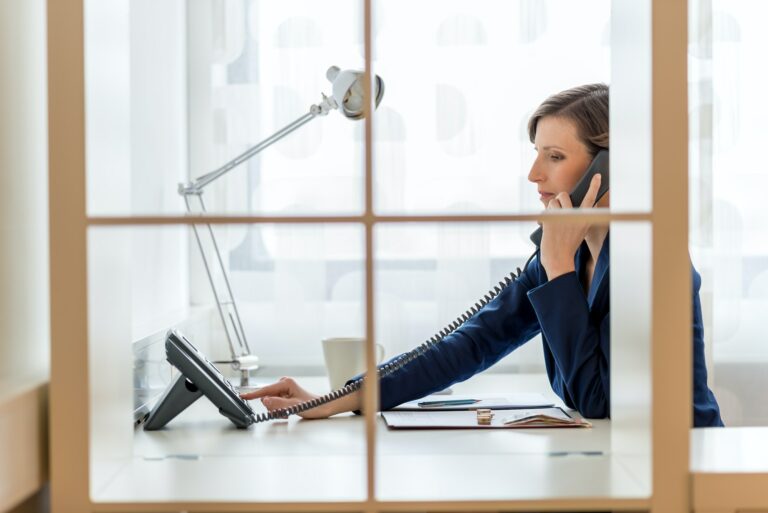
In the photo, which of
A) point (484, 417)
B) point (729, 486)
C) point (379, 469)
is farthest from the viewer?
point (484, 417)

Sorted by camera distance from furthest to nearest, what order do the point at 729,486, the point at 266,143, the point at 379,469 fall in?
1. the point at 266,143
2. the point at 379,469
3. the point at 729,486

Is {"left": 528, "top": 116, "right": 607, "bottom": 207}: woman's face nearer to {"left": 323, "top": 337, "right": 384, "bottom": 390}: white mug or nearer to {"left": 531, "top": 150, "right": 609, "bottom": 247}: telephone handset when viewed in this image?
{"left": 531, "top": 150, "right": 609, "bottom": 247}: telephone handset

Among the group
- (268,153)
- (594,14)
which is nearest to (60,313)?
(268,153)

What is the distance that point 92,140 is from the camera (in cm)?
107

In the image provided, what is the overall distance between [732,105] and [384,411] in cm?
161

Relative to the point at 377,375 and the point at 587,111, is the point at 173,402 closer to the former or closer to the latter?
the point at 377,375

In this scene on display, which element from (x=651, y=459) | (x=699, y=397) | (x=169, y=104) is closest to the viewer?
(x=651, y=459)

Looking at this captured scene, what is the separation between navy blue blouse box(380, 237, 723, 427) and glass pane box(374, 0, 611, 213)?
33.9 inches

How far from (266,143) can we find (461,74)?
840mm

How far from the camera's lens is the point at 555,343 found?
1.47 m

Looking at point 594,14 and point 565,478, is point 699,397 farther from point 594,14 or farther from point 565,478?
point 594,14

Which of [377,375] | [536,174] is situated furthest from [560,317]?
[536,174]

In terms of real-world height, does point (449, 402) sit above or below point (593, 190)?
below

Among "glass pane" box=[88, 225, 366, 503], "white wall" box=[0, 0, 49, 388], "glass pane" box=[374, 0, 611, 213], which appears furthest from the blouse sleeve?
"glass pane" box=[374, 0, 611, 213]
